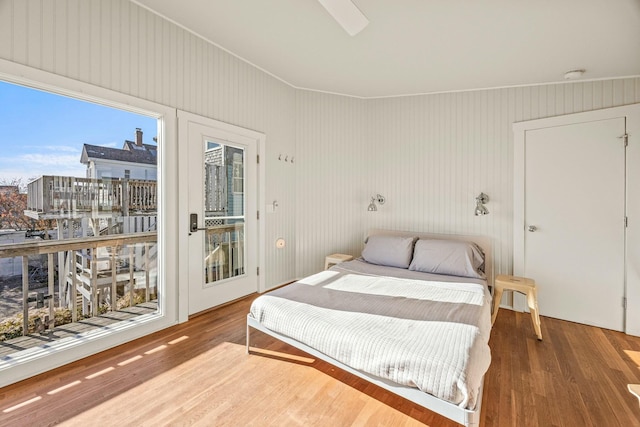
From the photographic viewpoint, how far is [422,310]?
210 cm

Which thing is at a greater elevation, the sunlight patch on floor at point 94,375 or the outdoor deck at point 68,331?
the outdoor deck at point 68,331

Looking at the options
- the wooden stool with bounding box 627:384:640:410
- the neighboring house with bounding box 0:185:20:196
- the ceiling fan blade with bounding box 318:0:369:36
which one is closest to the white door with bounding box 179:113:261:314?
the neighboring house with bounding box 0:185:20:196

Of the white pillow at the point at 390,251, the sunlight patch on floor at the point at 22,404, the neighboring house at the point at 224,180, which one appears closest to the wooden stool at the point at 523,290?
the white pillow at the point at 390,251

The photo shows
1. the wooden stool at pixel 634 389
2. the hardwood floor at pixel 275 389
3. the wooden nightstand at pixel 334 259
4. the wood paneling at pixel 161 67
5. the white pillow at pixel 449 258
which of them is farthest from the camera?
the wooden nightstand at pixel 334 259

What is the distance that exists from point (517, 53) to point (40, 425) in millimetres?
4356

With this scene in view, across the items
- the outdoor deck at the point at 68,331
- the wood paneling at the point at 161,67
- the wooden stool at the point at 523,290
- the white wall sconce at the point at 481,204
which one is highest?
the wood paneling at the point at 161,67

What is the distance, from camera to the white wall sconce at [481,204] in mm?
3417

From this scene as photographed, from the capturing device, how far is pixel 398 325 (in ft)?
6.04

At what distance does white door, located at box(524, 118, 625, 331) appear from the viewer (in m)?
2.81

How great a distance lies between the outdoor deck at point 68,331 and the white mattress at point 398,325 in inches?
65.9

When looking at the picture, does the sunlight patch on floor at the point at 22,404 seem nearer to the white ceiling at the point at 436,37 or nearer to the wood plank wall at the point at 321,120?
the wood plank wall at the point at 321,120

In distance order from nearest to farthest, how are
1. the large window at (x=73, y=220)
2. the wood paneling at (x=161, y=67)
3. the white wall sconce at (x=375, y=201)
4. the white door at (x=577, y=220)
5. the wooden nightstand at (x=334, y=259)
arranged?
the wood paneling at (x=161, y=67), the large window at (x=73, y=220), the white door at (x=577, y=220), the wooden nightstand at (x=334, y=259), the white wall sconce at (x=375, y=201)

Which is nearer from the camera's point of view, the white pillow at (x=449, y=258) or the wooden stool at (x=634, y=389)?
the wooden stool at (x=634, y=389)

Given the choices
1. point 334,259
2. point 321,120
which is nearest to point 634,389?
point 334,259
